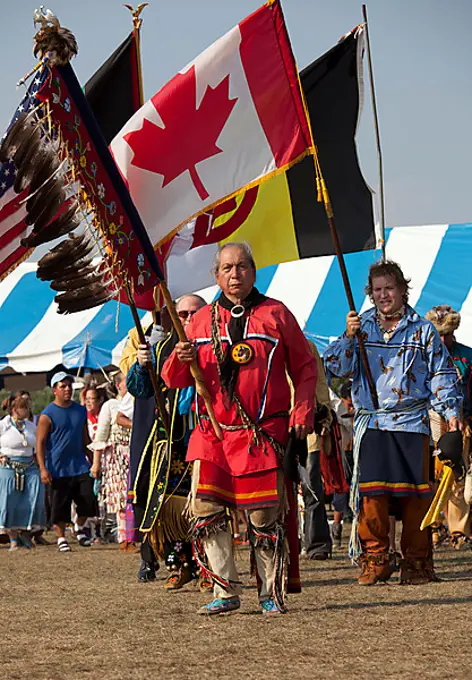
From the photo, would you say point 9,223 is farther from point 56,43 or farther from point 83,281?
point 56,43

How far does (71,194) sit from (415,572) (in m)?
3.07

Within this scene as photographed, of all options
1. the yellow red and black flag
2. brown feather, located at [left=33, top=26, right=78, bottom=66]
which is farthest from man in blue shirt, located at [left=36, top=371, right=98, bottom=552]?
brown feather, located at [left=33, top=26, right=78, bottom=66]

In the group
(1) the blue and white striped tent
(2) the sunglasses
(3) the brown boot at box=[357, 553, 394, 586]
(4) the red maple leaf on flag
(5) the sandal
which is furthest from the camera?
(1) the blue and white striped tent

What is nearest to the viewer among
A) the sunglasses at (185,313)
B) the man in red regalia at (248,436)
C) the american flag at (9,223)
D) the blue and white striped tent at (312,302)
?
the man in red regalia at (248,436)

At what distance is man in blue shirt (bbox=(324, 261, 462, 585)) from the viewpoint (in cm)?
674

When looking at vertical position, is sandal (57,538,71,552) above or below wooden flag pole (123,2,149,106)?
below

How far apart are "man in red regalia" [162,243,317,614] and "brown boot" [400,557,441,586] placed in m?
1.50

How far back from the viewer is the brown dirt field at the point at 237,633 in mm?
4148

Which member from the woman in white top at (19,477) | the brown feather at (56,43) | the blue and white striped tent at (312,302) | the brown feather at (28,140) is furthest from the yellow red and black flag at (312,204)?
the blue and white striped tent at (312,302)

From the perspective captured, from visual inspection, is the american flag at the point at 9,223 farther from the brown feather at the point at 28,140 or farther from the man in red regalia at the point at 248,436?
the man in red regalia at the point at 248,436

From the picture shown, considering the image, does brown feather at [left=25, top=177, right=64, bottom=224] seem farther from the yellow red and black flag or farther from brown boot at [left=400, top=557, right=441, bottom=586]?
brown boot at [left=400, top=557, right=441, bottom=586]

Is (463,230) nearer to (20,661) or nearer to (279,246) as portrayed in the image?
(279,246)

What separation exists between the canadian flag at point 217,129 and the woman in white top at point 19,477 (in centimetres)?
604

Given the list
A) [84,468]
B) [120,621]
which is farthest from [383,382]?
[84,468]
